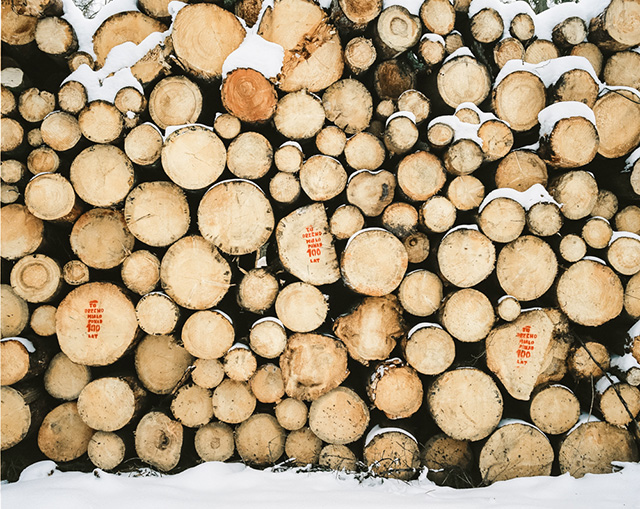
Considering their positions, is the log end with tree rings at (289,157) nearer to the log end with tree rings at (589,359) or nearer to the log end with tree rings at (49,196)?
the log end with tree rings at (49,196)

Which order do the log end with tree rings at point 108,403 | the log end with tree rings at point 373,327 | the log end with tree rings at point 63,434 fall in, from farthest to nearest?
1. the log end with tree rings at point 63,434
2. the log end with tree rings at point 108,403
3. the log end with tree rings at point 373,327

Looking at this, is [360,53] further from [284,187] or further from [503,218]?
[503,218]

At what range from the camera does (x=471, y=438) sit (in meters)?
2.42

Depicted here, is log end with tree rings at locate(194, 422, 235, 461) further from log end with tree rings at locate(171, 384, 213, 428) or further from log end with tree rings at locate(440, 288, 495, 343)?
log end with tree rings at locate(440, 288, 495, 343)

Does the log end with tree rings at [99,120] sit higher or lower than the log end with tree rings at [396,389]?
higher

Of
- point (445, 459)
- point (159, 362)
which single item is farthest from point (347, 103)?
point (445, 459)

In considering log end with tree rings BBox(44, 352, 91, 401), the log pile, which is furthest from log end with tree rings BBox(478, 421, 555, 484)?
log end with tree rings BBox(44, 352, 91, 401)

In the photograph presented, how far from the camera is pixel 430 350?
233cm

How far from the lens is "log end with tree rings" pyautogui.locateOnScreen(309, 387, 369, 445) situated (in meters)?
2.51

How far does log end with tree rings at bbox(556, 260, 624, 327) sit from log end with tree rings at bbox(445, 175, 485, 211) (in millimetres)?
678

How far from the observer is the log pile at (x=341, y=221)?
2.31 metres

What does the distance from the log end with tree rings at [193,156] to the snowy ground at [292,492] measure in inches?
68.4

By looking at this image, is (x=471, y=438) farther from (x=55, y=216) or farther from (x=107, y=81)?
(x=107, y=81)

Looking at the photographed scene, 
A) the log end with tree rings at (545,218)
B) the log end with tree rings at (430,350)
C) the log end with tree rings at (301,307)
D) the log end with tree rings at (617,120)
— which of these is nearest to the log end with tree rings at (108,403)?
the log end with tree rings at (301,307)
